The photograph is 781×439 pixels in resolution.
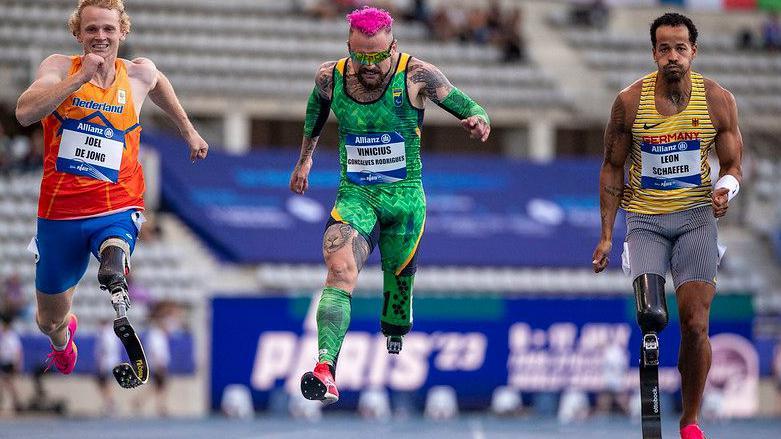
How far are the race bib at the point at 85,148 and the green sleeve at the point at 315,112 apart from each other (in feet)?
4.63

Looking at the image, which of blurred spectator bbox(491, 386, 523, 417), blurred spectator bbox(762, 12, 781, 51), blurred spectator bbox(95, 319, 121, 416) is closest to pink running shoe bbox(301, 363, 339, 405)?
blurred spectator bbox(95, 319, 121, 416)

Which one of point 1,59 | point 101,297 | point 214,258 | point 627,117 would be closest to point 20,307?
point 101,297

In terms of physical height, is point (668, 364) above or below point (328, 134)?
below

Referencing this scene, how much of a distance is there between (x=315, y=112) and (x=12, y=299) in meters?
12.5

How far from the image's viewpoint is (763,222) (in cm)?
2808

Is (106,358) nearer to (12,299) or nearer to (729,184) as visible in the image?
(12,299)

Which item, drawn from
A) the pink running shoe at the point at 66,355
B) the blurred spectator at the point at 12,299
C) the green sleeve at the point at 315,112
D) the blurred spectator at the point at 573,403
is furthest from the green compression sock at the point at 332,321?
the blurred spectator at the point at 573,403

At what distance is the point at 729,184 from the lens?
8992mm

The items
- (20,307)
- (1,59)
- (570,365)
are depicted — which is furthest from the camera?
(1,59)

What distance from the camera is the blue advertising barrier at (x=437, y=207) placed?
24.0 meters

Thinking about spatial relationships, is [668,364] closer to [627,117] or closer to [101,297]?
[101,297]

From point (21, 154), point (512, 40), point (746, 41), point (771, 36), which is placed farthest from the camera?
point (771, 36)

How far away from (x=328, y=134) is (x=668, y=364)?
11498mm

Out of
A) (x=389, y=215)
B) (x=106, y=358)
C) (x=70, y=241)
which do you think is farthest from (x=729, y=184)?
(x=106, y=358)
